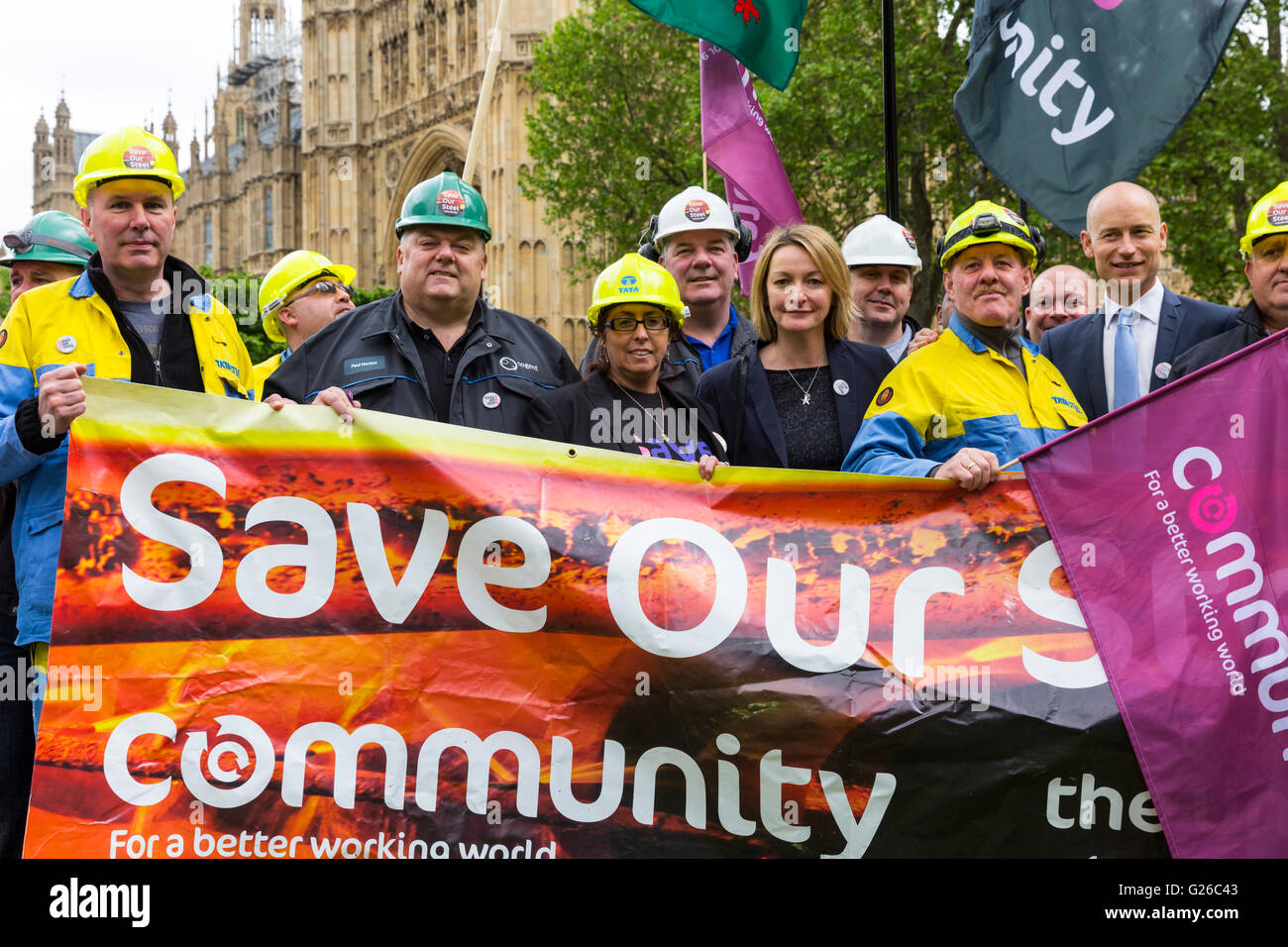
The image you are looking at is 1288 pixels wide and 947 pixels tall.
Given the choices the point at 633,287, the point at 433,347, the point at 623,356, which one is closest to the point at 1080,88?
the point at 633,287

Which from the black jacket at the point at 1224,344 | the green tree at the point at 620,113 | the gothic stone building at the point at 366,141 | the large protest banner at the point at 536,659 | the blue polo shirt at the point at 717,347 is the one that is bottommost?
the large protest banner at the point at 536,659

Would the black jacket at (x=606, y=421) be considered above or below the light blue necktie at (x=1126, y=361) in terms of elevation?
below

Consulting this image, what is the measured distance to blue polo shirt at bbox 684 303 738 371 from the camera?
19.3 feet

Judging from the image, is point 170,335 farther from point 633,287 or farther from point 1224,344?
point 1224,344

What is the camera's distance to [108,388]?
4.03m

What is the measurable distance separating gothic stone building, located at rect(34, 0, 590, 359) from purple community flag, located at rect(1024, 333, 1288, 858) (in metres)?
18.1

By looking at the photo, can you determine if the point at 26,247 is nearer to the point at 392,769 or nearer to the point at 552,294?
the point at 392,769

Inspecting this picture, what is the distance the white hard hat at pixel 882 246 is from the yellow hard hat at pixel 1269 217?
1507mm

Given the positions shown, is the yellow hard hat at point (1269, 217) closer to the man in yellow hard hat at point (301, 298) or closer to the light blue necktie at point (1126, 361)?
the light blue necktie at point (1126, 361)

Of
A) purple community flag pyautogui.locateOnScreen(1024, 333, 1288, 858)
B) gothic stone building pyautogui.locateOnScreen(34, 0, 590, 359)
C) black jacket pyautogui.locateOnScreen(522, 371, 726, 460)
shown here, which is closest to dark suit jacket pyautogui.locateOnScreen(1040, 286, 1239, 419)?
purple community flag pyautogui.locateOnScreen(1024, 333, 1288, 858)

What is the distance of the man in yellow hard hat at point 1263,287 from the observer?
4820mm

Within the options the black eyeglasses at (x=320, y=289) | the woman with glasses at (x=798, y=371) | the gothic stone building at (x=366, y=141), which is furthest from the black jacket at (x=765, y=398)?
the gothic stone building at (x=366, y=141)

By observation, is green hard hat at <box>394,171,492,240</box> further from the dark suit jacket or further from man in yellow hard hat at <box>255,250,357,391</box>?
the dark suit jacket

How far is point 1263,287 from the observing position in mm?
4883
